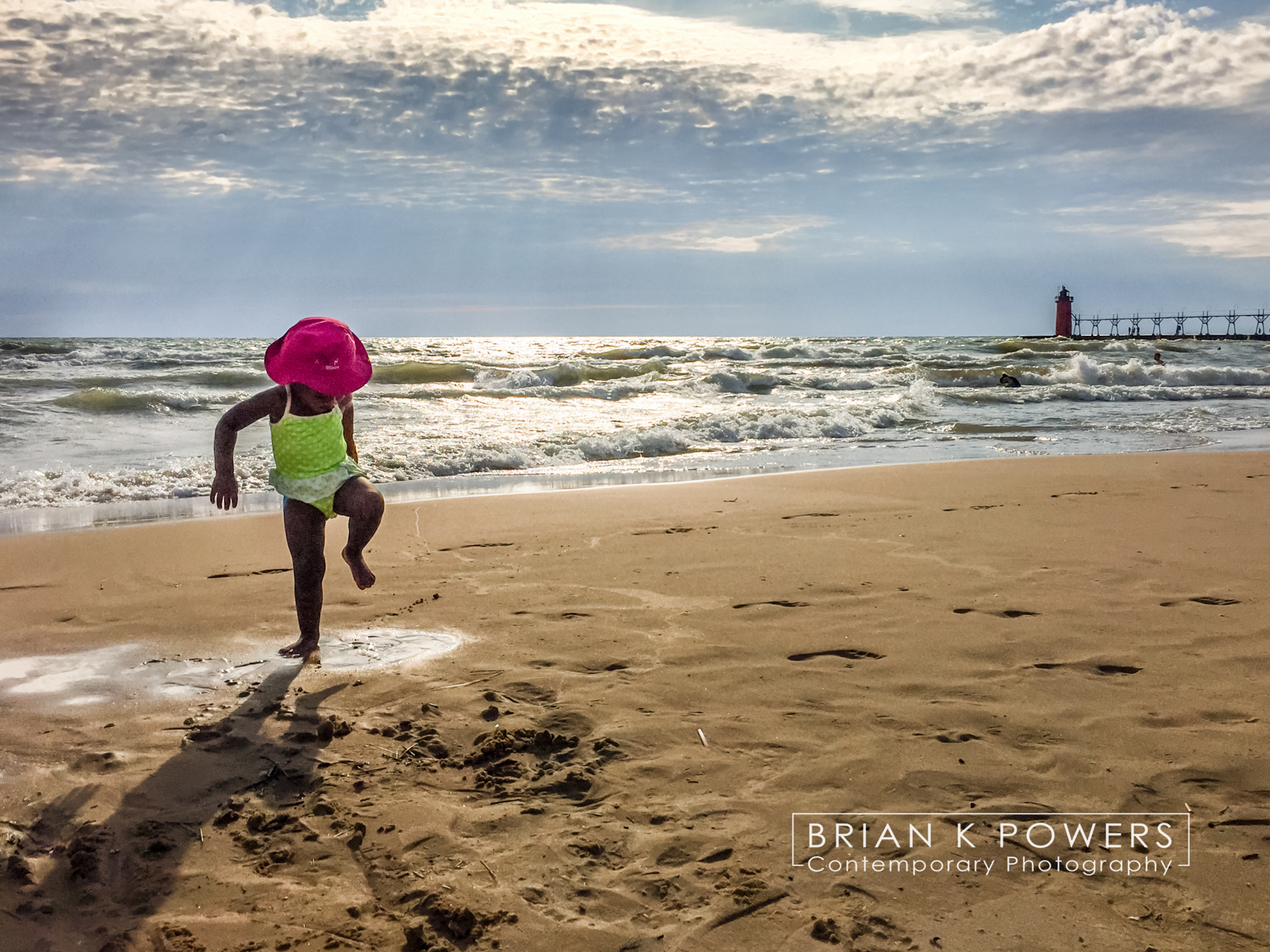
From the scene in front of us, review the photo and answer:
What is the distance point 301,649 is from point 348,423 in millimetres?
961

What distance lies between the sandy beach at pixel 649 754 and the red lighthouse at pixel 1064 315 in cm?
8392

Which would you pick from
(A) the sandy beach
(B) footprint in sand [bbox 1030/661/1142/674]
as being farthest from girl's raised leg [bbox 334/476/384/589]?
(B) footprint in sand [bbox 1030/661/1142/674]

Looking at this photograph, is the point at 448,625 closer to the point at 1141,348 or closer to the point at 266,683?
the point at 266,683

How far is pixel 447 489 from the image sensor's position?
336 inches

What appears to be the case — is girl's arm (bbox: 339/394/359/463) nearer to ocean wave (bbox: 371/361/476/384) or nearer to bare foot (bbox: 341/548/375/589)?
bare foot (bbox: 341/548/375/589)

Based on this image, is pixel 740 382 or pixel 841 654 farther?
pixel 740 382

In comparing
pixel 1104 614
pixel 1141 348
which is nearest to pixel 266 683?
pixel 1104 614

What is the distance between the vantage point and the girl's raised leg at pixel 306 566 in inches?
139

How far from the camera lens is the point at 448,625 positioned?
3.94 m

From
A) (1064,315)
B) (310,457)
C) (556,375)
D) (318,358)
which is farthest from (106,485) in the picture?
(1064,315)

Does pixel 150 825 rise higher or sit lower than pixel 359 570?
lower

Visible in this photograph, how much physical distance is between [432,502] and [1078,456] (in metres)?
7.31

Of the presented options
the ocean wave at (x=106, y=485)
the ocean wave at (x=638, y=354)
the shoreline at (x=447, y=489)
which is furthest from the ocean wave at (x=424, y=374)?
the shoreline at (x=447, y=489)

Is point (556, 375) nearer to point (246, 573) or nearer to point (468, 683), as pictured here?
point (246, 573)
